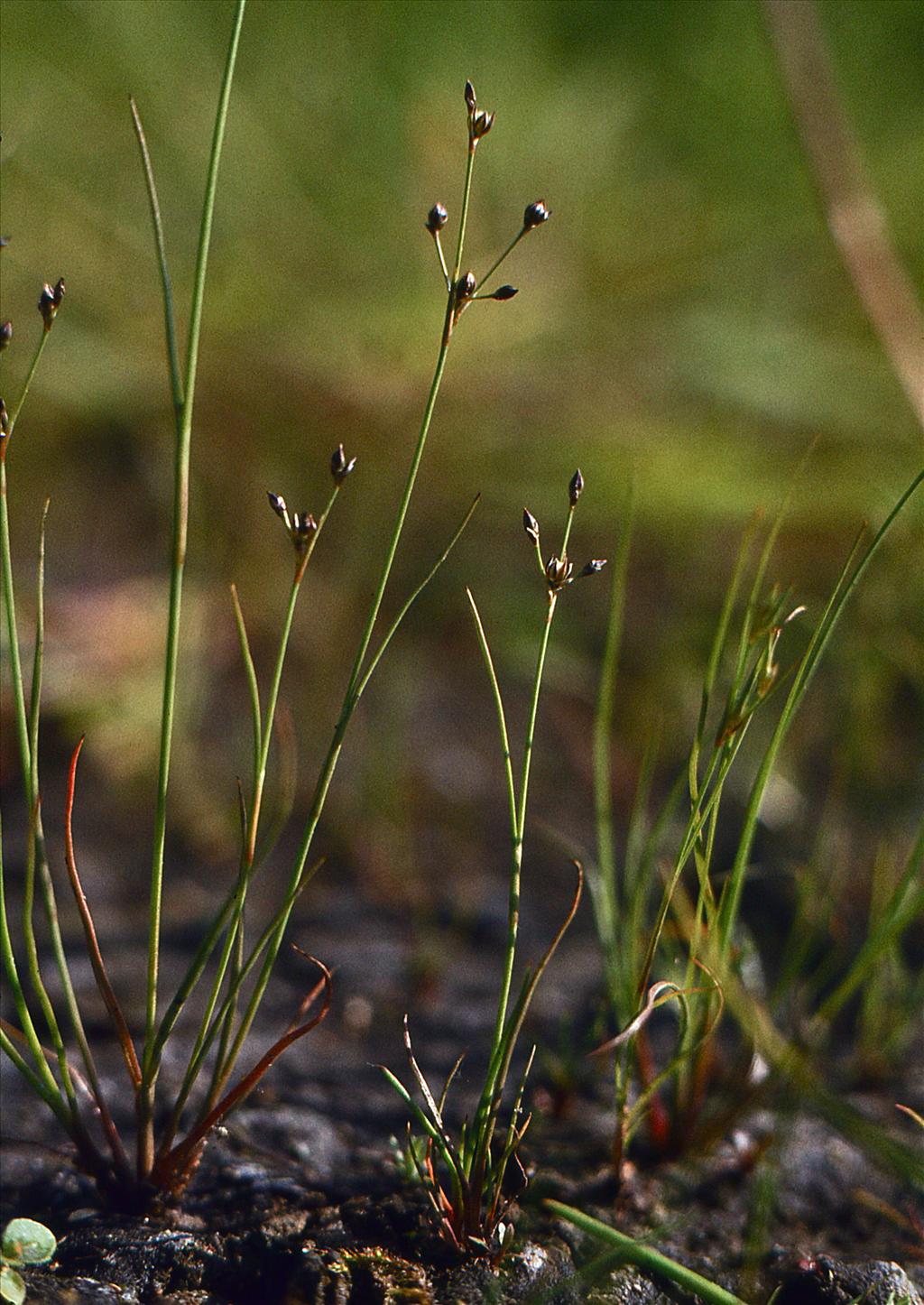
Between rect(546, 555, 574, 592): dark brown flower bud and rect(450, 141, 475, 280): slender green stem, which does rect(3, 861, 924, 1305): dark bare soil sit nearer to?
rect(546, 555, 574, 592): dark brown flower bud

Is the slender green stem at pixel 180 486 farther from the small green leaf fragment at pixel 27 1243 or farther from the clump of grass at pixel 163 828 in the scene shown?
the small green leaf fragment at pixel 27 1243

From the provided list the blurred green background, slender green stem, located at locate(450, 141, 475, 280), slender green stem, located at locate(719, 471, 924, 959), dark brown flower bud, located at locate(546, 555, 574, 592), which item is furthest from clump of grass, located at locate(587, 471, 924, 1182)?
the blurred green background

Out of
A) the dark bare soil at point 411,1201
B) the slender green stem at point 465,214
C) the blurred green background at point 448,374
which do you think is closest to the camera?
the slender green stem at point 465,214

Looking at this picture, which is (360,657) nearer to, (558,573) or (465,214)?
(558,573)

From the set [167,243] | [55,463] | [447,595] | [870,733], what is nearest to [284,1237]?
[870,733]

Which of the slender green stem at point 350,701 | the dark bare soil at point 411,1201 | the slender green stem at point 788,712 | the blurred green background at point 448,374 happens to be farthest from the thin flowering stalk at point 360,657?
the blurred green background at point 448,374

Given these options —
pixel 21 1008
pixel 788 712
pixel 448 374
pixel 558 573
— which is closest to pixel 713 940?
pixel 788 712
